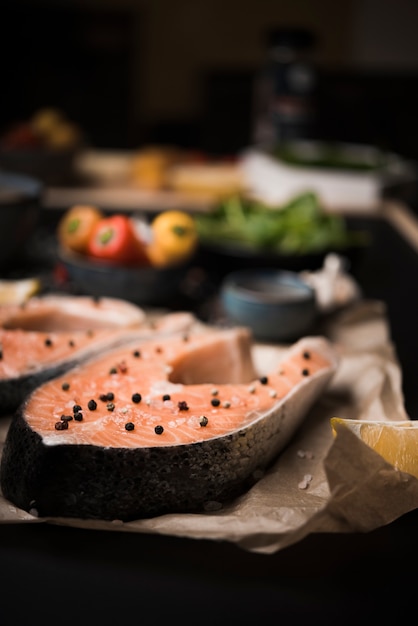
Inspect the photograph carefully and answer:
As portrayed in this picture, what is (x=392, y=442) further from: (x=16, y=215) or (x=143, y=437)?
(x=16, y=215)

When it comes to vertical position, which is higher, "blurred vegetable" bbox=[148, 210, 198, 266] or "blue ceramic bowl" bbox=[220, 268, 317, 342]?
"blurred vegetable" bbox=[148, 210, 198, 266]

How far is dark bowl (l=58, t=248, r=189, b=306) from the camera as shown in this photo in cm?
187

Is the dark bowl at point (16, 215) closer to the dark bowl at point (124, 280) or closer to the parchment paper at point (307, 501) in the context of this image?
the dark bowl at point (124, 280)

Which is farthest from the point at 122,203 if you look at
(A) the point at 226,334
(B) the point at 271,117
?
(A) the point at 226,334

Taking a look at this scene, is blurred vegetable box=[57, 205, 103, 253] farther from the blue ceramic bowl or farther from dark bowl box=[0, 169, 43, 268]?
the blue ceramic bowl

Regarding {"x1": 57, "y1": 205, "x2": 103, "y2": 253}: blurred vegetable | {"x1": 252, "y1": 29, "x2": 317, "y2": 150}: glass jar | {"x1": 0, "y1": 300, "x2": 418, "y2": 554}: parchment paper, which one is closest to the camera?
{"x1": 0, "y1": 300, "x2": 418, "y2": 554}: parchment paper

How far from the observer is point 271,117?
3492mm

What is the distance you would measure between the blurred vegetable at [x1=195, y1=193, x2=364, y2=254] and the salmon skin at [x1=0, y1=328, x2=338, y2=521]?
34.3 inches

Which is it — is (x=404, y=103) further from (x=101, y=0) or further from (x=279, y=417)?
(x=279, y=417)

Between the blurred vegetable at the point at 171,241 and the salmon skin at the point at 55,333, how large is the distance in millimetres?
293

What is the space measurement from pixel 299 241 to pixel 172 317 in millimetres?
684

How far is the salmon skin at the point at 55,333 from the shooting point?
1.33 m

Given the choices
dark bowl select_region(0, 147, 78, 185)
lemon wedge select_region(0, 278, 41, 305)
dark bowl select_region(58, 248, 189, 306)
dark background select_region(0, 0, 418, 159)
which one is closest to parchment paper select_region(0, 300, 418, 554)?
lemon wedge select_region(0, 278, 41, 305)

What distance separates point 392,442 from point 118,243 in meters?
1.04
